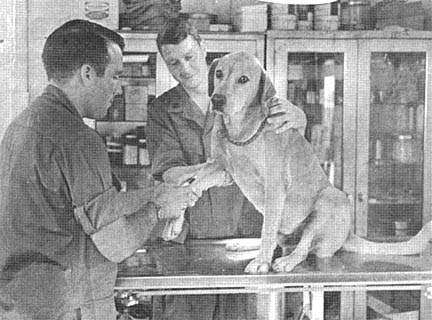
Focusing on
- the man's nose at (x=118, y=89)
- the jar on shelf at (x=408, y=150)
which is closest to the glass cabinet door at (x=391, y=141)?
the jar on shelf at (x=408, y=150)

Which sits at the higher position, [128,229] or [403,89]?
[403,89]

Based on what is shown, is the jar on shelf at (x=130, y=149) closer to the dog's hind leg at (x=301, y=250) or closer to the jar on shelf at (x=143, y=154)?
the jar on shelf at (x=143, y=154)

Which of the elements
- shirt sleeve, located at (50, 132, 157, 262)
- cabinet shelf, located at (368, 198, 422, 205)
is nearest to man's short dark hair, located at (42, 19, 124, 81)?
shirt sleeve, located at (50, 132, 157, 262)

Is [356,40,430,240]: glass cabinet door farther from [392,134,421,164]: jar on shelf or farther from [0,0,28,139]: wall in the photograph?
[0,0,28,139]: wall

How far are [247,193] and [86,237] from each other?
303 millimetres

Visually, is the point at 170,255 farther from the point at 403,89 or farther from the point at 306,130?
the point at 403,89

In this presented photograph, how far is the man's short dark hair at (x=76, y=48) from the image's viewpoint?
112cm

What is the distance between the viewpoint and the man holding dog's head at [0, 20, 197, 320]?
1080 millimetres

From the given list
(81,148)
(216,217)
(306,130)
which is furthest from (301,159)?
(81,148)

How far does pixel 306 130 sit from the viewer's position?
1.20 metres

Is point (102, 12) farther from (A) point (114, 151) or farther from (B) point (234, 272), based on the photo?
(B) point (234, 272)

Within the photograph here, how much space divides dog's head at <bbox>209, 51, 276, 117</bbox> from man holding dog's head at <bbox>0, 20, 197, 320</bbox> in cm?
17

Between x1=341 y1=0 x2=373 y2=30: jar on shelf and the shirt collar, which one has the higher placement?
x1=341 y1=0 x2=373 y2=30: jar on shelf

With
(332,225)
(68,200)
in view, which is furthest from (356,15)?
(68,200)
